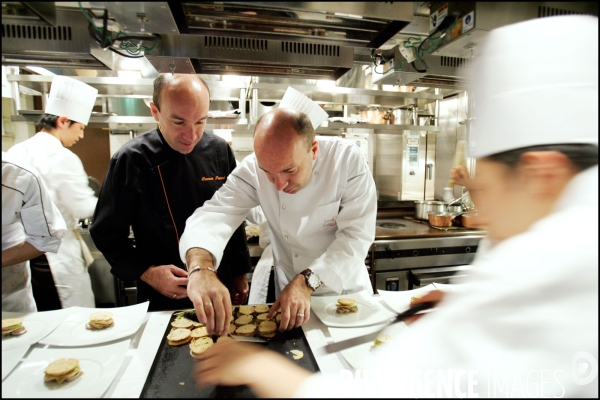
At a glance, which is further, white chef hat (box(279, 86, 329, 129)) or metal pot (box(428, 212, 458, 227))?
metal pot (box(428, 212, 458, 227))

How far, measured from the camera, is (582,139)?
0.60 m

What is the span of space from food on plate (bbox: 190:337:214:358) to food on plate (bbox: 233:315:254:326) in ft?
0.46

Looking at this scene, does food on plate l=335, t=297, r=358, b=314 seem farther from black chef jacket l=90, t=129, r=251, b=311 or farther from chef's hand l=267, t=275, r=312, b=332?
black chef jacket l=90, t=129, r=251, b=311

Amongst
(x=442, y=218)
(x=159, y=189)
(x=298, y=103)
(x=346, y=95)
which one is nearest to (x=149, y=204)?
(x=159, y=189)

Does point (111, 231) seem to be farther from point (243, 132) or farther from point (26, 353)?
point (243, 132)

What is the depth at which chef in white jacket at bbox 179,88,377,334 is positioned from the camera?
139cm

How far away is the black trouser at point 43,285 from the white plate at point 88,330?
168cm

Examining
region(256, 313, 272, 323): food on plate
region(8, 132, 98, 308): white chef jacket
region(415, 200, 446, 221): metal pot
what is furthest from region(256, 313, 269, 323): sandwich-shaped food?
region(415, 200, 446, 221): metal pot

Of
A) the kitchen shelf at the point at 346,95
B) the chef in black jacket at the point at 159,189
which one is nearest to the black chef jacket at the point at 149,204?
the chef in black jacket at the point at 159,189

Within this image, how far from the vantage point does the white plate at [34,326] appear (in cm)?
106

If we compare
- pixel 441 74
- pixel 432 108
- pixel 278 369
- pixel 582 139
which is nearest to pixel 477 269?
pixel 582 139

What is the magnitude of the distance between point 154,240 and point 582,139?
1760 mm

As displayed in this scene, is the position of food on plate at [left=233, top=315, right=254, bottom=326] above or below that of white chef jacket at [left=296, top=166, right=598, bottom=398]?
below

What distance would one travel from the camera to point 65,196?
2.55 metres
